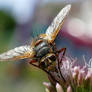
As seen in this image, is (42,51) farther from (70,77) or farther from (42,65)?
(70,77)

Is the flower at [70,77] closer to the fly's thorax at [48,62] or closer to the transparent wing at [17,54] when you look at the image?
the fly's thorax at [48,62]

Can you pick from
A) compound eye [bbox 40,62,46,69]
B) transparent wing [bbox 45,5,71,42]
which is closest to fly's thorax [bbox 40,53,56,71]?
compound eye [bbox 40,62,46,69]

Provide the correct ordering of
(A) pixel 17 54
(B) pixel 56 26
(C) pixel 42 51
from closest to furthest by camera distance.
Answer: (A) pixel 17 54 → (C) pixel 42 51 → (B) pixel 56 26

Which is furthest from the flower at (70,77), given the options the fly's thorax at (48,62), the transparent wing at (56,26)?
the transparent wing at (56,26)

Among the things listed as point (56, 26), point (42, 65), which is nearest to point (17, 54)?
point (42, 65)

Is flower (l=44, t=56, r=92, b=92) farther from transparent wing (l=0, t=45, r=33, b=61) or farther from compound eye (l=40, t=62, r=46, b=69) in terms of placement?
transparent wing (l=0, t=45, r=33, b=61)

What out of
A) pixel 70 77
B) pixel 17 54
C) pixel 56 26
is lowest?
pixel 70 77

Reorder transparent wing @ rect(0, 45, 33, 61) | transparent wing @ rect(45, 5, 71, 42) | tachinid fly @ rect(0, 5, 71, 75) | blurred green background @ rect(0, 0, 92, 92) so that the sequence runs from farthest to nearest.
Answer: blurred green background @ rect(0, 0, 92, 92), transparent wing @ rect(45, 5, 71, 42), tachinid fly @ rect(0, 5, 71, 75), transparent wing @ rect(0, 45, 33, 61)
